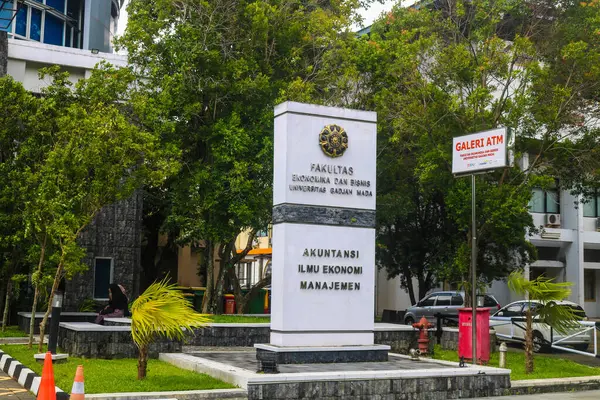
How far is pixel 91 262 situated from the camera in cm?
2733

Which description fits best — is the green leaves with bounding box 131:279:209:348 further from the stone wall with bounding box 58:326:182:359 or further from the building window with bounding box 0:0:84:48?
the building window with bounding box 0:0:84:48

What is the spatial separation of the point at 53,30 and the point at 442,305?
82.2 ft

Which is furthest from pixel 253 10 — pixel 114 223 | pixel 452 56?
pixel 114 223

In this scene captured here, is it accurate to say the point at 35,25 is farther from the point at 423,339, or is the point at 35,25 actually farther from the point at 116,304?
the point at 423,339

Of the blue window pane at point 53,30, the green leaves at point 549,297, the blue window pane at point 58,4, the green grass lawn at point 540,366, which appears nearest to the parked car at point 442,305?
the green grass lawn at point 540,366

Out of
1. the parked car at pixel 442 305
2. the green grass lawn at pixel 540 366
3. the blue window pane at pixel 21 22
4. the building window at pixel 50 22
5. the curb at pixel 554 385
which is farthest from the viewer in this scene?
the building window at pixel 50 22

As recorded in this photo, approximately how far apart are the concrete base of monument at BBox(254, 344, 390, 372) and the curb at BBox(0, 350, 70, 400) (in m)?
3.31

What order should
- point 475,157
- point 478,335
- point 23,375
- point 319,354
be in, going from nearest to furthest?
point 23,375, point 319,354, point 475,157, point 478,335

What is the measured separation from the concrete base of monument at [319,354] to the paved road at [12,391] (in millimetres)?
3579

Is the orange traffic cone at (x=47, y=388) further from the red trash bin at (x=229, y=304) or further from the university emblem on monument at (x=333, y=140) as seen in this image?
the red trash bin at (x=229, y=304)

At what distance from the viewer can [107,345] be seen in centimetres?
1598

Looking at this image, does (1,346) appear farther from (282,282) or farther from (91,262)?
(91,262)

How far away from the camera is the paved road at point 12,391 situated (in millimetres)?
11539

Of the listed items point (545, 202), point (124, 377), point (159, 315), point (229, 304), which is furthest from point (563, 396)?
point (545, 202)
